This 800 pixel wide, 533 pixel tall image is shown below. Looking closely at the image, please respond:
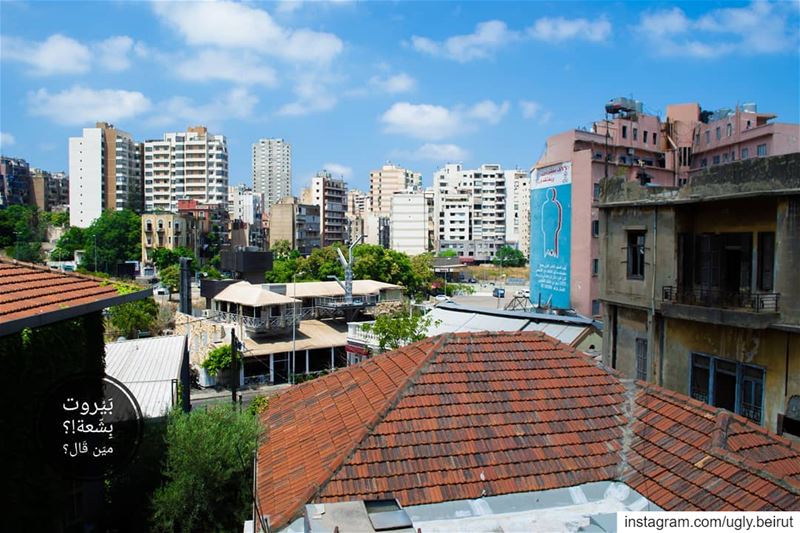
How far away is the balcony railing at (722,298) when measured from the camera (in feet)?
44.7

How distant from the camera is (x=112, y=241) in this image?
336 feet

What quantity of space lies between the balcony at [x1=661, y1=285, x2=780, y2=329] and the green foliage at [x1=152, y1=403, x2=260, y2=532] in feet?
34.6

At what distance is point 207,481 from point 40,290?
479cm

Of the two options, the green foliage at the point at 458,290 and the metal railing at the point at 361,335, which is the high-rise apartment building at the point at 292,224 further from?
the metal railing at the point at 361,335

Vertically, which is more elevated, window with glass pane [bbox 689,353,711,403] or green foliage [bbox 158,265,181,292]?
window with glass pane [bbox 689,353,711,403]

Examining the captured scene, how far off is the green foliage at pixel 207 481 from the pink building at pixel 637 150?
130 feet

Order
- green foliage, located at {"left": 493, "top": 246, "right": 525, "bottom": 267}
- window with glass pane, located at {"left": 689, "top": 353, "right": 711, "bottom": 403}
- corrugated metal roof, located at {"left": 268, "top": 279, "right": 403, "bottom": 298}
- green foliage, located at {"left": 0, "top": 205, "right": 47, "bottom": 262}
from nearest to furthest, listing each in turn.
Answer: window with glass pane, located at {"left": 689, "top": 353, "right": 711, "bottom": 403} → corrugated metal roof, located at {"left": 268, "top": 279, "right": 403, "bottom": 298} → green foliage, located at {"left": 0, "top": 205, "right": 47, "bottom": 262} → green foliage, located at {"left": 493, "top": 246, "right": 525, "bottom": 267}

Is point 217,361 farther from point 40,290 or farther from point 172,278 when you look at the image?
point 172,278

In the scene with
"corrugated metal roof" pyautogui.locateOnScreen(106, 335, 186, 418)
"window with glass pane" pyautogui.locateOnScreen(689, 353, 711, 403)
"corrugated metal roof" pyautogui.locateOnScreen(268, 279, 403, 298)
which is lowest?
"corrugated metal roof" pyautogui.locateOnScreen(106, 335, 186, 418)

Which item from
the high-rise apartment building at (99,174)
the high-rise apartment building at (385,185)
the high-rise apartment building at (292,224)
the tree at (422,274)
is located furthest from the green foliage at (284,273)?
the high-rise apartment building at (385,185)

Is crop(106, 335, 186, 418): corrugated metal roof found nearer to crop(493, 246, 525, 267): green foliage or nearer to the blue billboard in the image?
the blue billboard

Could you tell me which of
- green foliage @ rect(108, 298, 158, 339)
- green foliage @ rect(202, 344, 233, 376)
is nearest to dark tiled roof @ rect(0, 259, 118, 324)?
green foliage @ rect(202, 344, 233, 376)

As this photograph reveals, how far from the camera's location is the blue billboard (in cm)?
5266

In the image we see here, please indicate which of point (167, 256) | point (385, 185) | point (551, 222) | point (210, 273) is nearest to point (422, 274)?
point (551, 222)
